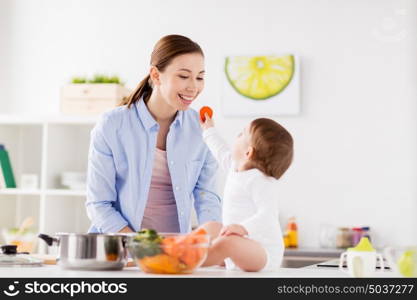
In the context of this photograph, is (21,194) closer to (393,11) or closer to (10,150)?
(10,150)

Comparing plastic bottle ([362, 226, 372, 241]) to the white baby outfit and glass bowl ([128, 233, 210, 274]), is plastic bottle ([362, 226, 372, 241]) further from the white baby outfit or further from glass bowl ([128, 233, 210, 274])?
glass bowl ([128, 233, 210, 274])

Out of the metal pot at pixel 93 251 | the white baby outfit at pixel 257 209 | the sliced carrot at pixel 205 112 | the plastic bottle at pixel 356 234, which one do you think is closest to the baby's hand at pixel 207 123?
the sliced carrot at pixel 205 112

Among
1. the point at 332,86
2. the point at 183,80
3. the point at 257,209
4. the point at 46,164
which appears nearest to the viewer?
the point at 257,209

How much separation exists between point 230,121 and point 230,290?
3.20 meters

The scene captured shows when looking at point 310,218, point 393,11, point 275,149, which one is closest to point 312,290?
point 275,149

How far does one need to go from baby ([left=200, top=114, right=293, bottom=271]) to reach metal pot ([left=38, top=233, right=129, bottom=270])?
181 mm

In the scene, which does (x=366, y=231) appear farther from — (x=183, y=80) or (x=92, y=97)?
(x=183, y=80)

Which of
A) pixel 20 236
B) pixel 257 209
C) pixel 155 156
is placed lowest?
pixel 20 236

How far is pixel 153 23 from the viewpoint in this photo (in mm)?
4477

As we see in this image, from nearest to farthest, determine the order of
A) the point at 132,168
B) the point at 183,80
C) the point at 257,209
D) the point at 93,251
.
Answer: the point at 93,251
the point at 257,209
the point at 183,80
the point at 132,168

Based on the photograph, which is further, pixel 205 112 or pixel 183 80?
pixel 183 80

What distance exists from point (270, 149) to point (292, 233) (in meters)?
2.47

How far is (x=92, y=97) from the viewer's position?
4055mm

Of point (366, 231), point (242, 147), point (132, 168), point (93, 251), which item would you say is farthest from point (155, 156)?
point (366, 231)
